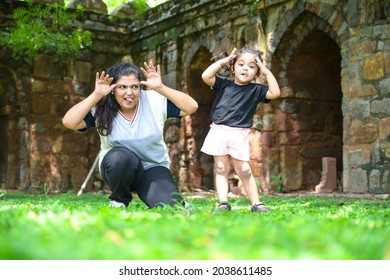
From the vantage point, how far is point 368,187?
21.1 ft

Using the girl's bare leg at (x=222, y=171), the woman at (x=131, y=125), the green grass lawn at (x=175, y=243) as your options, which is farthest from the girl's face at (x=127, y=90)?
the green grass lawn at (x=175, y=243)

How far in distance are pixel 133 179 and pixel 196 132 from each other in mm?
5858

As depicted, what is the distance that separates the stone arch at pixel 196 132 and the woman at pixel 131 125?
5652 millimetres

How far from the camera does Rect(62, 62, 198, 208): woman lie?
146 inches

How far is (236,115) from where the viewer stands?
169 inches

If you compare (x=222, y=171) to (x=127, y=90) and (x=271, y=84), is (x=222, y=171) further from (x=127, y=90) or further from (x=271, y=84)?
(x=127, y=90)

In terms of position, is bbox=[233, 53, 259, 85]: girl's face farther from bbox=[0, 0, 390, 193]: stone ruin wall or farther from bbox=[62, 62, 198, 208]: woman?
bbox=[0, 0, 390, 193]: stone ruin wall

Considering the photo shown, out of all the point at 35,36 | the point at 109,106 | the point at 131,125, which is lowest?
the point at 131,125

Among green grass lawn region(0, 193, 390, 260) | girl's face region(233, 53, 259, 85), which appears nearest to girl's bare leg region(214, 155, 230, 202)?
girl's face region(233, 53, 259, 85)

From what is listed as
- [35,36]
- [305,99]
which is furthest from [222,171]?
[35,36]

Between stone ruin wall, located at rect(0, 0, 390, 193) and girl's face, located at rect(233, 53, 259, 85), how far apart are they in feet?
8.32

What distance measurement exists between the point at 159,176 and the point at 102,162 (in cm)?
37

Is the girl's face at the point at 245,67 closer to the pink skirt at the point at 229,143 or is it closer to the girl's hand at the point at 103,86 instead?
the pink skirt at the point at 229,143

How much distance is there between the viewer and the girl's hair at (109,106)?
149 inches
